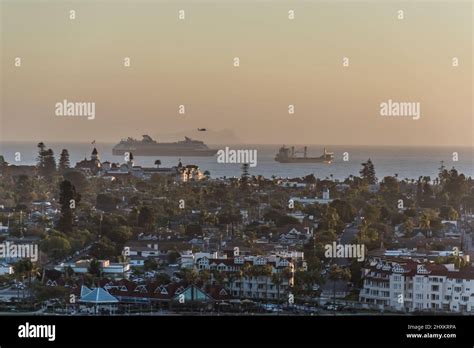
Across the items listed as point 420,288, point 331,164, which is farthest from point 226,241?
point 331,164

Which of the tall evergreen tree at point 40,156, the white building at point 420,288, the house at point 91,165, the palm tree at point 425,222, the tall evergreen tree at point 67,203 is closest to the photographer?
the white building at point 420,288

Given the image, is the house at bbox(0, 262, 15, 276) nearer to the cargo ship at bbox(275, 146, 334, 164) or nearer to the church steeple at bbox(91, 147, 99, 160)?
the church steeple at bbox(91, 147, 99, 160)

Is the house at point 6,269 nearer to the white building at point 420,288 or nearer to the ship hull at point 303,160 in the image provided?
the white building at point 420,288

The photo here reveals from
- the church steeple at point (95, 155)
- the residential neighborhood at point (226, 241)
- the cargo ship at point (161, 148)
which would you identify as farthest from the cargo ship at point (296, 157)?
the church steeple at point (95, 155)

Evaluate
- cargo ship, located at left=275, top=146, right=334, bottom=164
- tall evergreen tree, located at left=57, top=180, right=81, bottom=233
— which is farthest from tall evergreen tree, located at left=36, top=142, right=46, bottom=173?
cargo ship, located at left=275, top=146, right=334, bottom=164
